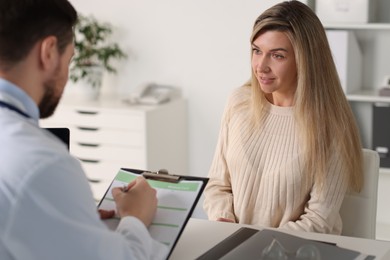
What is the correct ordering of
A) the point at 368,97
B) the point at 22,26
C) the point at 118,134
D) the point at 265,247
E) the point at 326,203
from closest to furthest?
the point at 22,26 → the point at 265,247 → the point at 326,203 → the point at 368,97 → the point at 118,134

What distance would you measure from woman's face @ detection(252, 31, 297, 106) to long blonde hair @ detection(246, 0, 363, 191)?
0.04 m

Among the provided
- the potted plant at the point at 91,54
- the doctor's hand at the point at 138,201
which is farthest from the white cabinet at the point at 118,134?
the doctor's hand at the point at 138,201

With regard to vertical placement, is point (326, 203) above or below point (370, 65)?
below

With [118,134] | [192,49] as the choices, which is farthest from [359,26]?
[118,134]

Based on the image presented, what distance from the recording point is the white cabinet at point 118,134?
4477 millimetres

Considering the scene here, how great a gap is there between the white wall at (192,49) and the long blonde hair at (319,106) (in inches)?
77.7

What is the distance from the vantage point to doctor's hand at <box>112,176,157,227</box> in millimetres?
1843

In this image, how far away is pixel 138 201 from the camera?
1.87 m

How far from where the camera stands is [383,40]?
4191mm

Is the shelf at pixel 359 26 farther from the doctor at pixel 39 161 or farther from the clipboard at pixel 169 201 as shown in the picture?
the doctor at pixel 39 161

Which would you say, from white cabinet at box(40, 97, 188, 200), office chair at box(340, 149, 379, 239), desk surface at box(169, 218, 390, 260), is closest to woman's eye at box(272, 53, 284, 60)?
office chair at box(340, 149, 379, 239)

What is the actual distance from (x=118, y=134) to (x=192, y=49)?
68 centimetres

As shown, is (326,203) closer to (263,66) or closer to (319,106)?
(319,106)

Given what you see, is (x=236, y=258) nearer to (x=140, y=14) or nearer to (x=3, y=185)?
(x=3, y=185)
